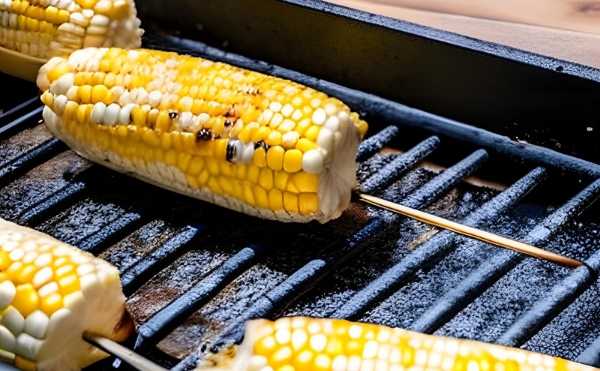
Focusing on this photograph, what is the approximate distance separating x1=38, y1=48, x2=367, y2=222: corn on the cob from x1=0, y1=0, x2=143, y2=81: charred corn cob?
A: 216mm

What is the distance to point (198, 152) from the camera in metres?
1.90

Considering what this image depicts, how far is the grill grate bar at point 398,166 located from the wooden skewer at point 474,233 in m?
0.12

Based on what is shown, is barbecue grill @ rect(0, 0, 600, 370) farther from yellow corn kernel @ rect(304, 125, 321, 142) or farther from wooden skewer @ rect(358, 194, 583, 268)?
yellow corn kernel @ rect(304, 125, 321, 142)

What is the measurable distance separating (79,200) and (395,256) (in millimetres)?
800

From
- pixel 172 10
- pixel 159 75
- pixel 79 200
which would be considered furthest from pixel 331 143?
pixel 172 10

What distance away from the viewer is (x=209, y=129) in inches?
74.2

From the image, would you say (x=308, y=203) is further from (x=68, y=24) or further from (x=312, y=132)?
(x=68, y=24)

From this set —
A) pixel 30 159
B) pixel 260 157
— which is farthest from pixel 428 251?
pixel 30 159

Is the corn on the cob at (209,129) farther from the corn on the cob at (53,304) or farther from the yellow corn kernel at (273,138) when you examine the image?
the corn on the cob at (53,304)

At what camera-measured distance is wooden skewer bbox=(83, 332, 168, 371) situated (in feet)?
4.77

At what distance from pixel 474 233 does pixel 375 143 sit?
494 millimetres

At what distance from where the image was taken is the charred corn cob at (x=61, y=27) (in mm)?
2305

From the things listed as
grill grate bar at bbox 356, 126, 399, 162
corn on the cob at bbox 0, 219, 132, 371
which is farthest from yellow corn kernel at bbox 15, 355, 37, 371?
grill grate bar at bbox 356, 126, 399, 162

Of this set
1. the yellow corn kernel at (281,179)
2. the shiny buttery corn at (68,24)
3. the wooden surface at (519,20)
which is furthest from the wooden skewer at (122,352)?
the wooden surface at (519,20)
